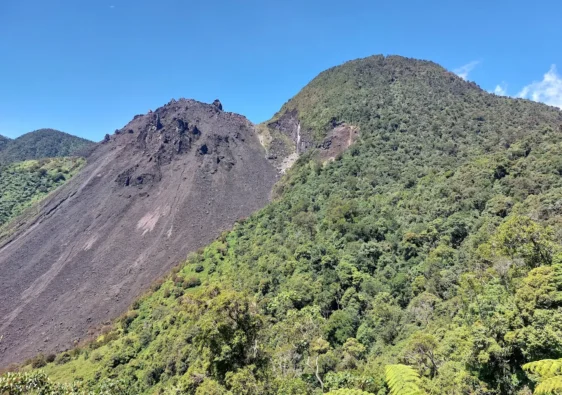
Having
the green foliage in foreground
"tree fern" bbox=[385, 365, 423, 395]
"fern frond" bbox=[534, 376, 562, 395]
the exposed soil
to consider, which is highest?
the exposed soil

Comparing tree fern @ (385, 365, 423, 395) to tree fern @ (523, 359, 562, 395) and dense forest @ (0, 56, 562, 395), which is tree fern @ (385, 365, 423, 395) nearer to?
dense forest @ (0, 56, 562, 395)

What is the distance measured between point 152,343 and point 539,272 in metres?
42.6

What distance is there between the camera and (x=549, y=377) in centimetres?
1233

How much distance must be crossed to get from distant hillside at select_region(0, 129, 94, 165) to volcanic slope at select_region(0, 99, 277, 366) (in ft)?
242

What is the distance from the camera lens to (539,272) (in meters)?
21.4

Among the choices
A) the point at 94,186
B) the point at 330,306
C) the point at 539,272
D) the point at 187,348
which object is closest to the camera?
the point at 539,272

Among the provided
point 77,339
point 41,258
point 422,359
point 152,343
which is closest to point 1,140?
point 41,258

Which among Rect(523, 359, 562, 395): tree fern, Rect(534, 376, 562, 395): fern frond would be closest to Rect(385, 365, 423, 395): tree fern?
Rect(523, 359, 562, 395): tree fern

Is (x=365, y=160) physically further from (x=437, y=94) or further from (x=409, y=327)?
(x=409, y=327)

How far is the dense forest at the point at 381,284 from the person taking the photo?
18.0 metres

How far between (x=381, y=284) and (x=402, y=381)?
1137 inches

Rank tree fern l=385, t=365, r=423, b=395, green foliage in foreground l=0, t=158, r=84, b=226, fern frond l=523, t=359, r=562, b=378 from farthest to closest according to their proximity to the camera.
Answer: green foliage in foreground l=0, t=158, r=84, b=226 < tree fern l=385, t=365, r=423, b=395 < fern frond l=523, t=359, r=562, b=378

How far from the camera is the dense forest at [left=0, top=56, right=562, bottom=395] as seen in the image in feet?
59.2

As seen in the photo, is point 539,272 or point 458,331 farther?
point 458,331
